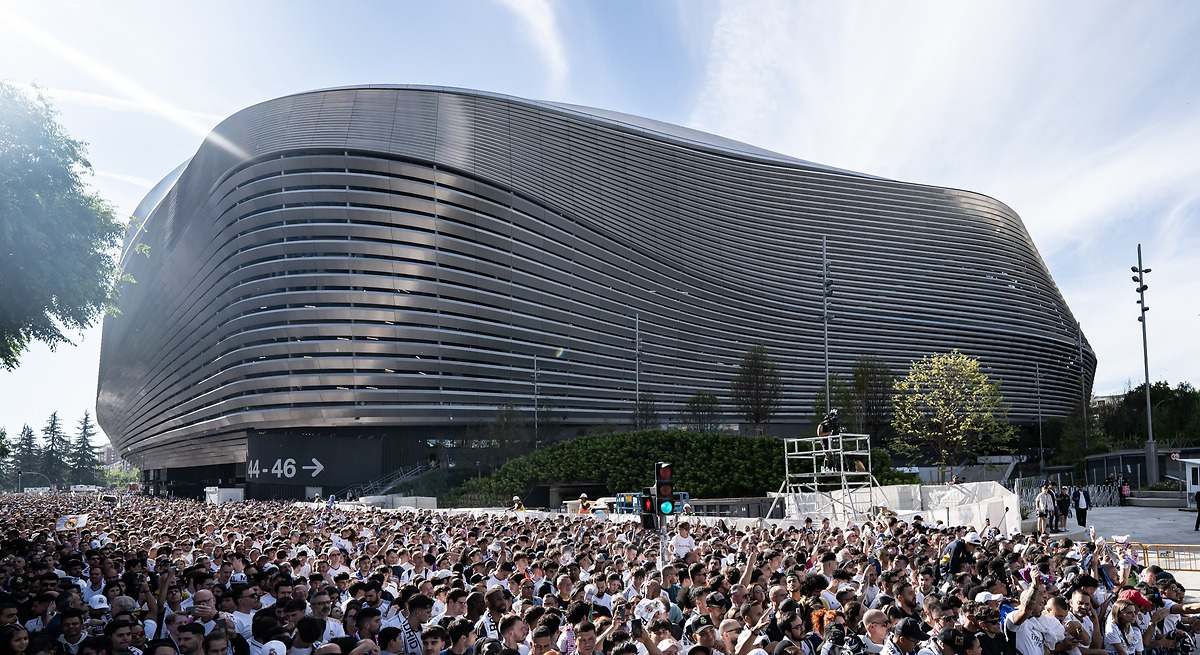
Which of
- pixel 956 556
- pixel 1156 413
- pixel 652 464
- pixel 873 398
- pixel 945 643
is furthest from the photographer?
pixel 1156 413

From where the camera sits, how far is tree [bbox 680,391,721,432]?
82.9m

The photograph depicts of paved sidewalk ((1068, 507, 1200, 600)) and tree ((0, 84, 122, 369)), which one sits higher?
tree ((0, 84, 122, 369))

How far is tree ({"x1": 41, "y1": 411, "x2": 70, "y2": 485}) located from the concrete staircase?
16882cm

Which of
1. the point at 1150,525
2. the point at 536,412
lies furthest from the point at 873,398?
the point at 1150,525

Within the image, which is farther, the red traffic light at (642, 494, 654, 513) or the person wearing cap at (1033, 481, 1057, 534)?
the person wearing cap at (1033, 481, 1057, 534)

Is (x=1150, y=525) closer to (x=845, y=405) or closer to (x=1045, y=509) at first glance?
(x=1045, y=509)

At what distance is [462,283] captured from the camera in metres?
76.1

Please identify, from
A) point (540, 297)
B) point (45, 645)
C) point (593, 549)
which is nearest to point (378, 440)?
point (540, 297)

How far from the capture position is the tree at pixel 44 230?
20.8m

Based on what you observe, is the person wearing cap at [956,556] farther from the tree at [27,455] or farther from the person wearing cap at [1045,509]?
the tree at [27,455]

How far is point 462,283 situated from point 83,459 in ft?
419

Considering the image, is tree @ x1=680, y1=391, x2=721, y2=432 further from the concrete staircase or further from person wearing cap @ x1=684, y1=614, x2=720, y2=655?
person wearing cap @ x1=684, y1=614, x2=720, y2=655

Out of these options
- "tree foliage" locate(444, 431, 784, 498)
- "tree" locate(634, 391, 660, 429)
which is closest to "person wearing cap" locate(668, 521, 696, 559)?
"tree foliage" locate(444, 431, 784, 498)

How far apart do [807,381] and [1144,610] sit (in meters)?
96.7
